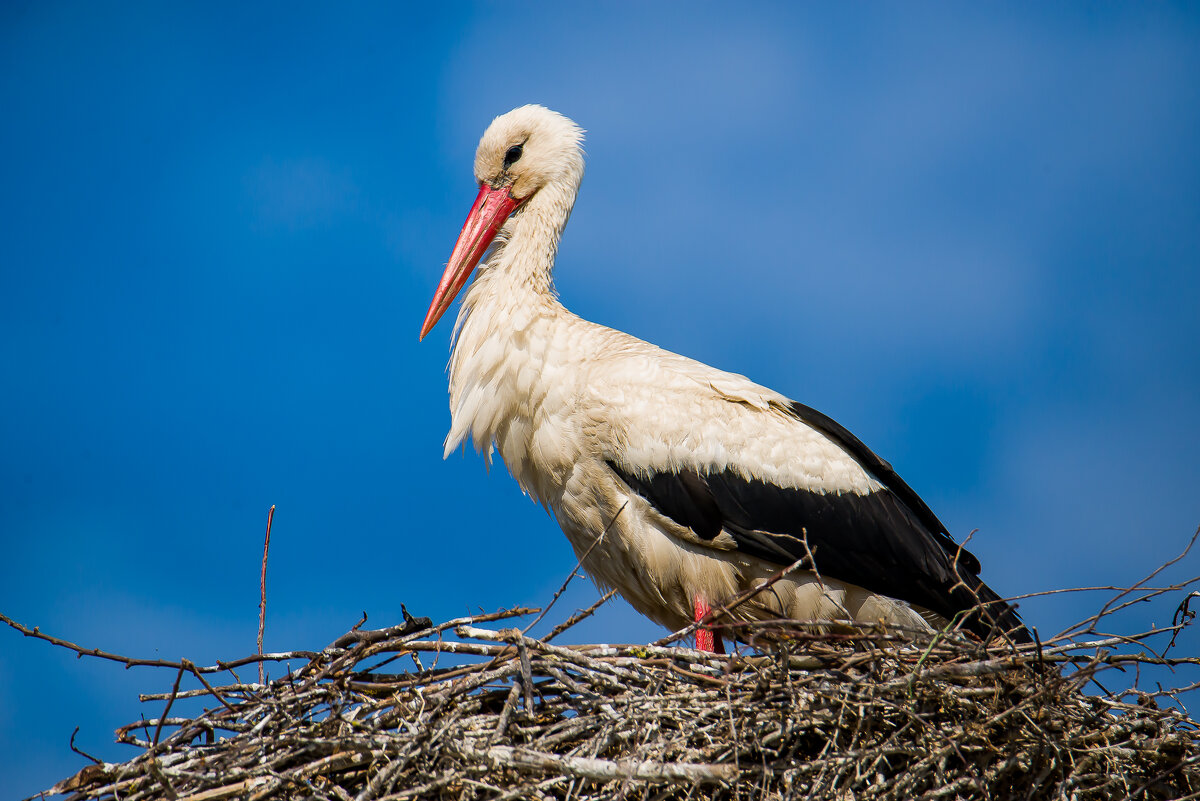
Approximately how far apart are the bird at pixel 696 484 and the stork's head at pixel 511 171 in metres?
0.54

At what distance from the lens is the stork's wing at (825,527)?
3549 millimetres

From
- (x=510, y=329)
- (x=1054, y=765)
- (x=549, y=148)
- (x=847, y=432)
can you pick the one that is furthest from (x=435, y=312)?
(x=1054, y=765)

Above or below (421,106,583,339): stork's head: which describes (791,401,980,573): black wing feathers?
below

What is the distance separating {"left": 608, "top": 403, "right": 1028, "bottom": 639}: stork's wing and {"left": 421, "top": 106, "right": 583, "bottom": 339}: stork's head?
1.33 metres

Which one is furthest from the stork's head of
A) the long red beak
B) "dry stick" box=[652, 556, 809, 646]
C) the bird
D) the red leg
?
"dry stick" box=[652, 556, 809, 646]

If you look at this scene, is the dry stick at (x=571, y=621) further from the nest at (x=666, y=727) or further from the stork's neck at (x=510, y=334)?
the stork's neck at (x=510, y=334)

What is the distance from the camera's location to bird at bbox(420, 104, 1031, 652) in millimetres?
3557

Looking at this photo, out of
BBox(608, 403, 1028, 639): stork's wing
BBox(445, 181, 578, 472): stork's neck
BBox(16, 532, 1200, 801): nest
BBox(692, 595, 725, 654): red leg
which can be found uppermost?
BBox(445, 181, 578, 472): stork's neck

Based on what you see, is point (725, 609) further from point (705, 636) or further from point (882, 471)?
point (882, 471)

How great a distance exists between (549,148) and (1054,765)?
2983 millimetres

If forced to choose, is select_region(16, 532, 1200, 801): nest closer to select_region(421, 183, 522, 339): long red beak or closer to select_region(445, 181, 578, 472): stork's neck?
select_region(445, 181, 578, 472): stork's neck

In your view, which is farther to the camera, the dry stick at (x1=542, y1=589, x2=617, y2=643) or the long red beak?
the long red beak

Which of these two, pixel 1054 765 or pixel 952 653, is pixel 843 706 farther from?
pixel 1054 765

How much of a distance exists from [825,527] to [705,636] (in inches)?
22.1
